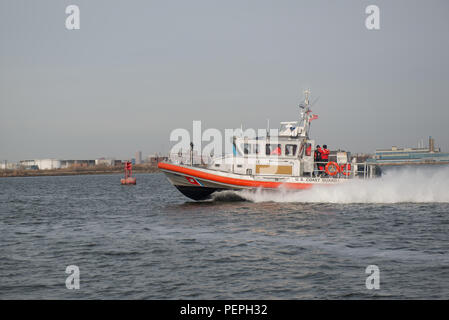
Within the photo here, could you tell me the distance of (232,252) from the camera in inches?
507

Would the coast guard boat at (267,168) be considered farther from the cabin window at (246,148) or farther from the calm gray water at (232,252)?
the calm gray water at (232,252)

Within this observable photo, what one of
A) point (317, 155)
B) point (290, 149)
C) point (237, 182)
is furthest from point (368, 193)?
point (237, 182)

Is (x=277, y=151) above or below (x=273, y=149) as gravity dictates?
below

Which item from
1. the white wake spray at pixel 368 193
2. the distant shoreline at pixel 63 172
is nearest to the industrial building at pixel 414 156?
the distant shoreline at pixel 63 172

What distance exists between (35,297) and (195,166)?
16.4 meters

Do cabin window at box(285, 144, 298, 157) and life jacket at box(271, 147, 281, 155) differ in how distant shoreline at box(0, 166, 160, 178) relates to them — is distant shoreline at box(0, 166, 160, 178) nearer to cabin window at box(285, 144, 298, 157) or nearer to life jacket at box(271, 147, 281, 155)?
life jacket at box(271, 147, 281, 155)

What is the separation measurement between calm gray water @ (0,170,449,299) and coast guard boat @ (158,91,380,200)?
1715 mm

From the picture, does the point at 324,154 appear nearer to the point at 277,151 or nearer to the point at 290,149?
the point at 290,149

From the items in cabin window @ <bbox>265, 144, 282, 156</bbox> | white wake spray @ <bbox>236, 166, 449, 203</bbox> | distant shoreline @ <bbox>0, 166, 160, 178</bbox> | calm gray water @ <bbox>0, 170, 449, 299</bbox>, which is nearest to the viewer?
calm gray water @ <bbox>0, 170, 449, 299</bbox>

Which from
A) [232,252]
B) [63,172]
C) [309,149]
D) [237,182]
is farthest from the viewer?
[63,172]

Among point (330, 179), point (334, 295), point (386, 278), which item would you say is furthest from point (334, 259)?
point (330, 179)

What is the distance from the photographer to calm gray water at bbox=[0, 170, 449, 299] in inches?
373

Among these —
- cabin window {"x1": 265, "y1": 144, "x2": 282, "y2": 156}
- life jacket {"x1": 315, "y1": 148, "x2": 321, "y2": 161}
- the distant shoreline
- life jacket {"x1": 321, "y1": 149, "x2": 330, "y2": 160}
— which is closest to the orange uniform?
life jacket {"x1": 321, "y1": 149, "x2": 330, "y2": 160}

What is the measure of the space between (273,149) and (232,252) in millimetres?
12596
